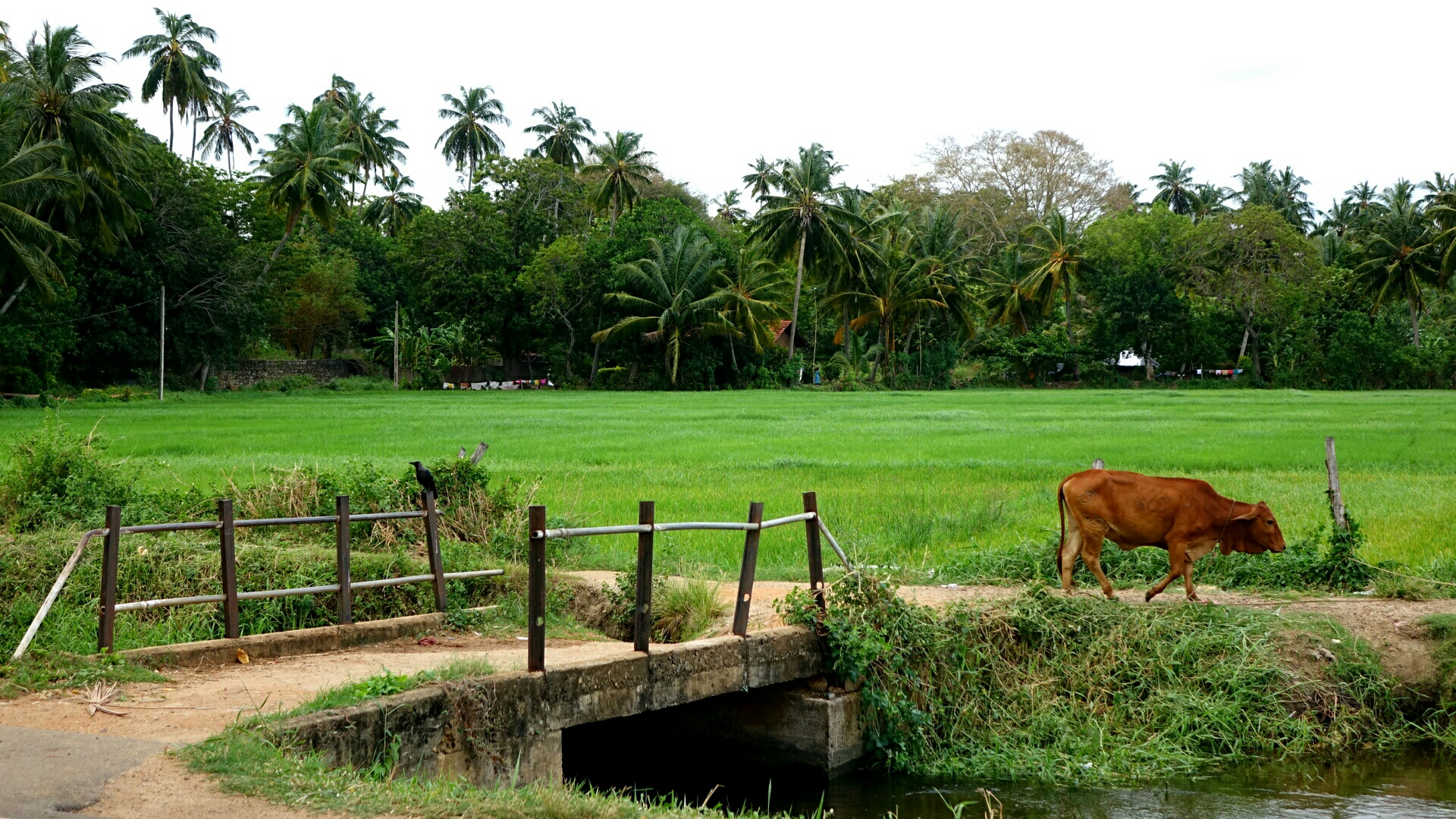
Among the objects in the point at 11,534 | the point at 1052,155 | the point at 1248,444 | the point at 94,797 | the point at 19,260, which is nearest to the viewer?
the point at 94,797

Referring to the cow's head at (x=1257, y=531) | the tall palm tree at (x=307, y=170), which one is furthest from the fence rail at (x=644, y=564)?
the tall palm tree at (x=307, y=170)

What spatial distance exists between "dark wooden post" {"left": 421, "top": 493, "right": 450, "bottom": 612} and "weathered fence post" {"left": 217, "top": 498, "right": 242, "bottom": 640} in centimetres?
158

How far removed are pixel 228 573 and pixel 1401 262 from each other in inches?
2368

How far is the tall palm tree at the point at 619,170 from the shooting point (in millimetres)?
58531

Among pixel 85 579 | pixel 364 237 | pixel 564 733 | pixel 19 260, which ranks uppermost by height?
pixel 364 237

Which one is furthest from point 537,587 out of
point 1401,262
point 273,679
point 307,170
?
point 1401,262

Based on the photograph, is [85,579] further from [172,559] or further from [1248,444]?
[1248,444]

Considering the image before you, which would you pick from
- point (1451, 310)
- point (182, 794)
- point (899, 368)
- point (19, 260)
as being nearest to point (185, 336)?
point (19, 260)

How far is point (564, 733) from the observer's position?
827 centimetres

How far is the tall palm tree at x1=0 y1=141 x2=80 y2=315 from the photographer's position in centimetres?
3030

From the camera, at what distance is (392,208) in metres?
67.7

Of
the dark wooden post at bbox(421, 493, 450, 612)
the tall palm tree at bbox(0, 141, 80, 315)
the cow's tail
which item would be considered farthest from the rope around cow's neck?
the tall palm tree at bbox(0, 141, 80, 315)

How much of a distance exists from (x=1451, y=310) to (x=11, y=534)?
67.6 meters

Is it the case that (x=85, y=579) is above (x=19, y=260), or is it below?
below
